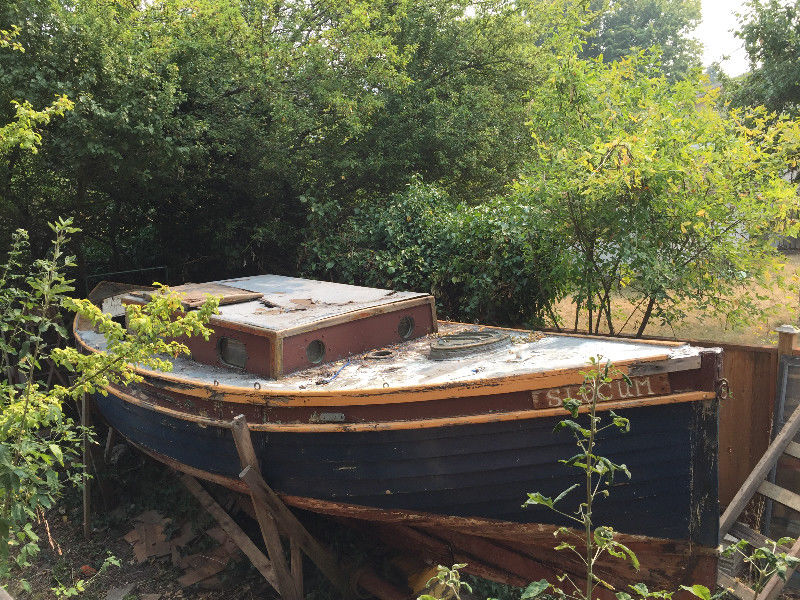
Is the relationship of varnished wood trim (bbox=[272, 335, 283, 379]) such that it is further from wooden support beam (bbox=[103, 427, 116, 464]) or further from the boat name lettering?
wooden support beam (bbox=[103, 427, 116, 464])

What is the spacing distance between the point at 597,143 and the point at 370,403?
382 centimetres

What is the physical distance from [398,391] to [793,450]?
3.49 metres

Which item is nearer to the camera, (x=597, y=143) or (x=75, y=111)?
(x=597, y=143)

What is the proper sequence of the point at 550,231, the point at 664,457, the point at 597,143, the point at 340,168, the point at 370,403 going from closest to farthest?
the point at 664,457, the point at 370,403, the point at 597,143, the point at 550,231, the point at 340,168

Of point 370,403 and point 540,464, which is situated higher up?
point 370,403

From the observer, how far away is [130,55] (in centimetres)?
895

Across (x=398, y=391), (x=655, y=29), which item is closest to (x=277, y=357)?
(x=398, y=391)

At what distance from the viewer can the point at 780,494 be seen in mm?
5465

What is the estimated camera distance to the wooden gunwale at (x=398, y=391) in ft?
15.6

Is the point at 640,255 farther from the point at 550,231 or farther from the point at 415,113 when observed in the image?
the point at 415,113

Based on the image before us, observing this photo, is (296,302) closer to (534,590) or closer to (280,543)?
(280,543)

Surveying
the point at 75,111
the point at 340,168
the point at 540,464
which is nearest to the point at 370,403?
the point at 540,464

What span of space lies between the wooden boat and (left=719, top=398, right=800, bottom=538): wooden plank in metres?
0.74

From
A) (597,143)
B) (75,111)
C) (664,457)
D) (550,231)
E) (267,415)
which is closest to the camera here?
(664,457)
